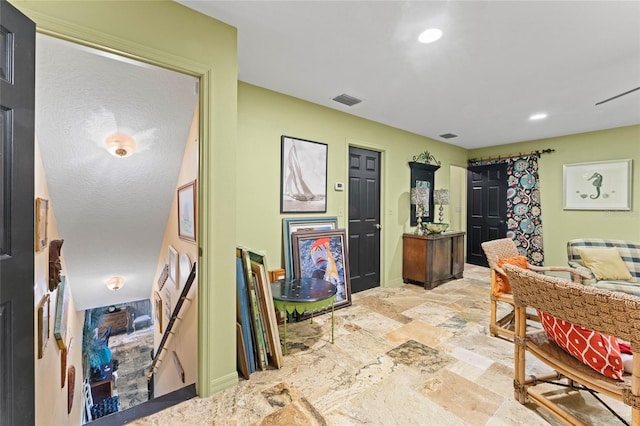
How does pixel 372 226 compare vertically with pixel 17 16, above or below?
below

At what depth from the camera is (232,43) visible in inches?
74.2

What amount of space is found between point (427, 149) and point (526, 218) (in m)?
2.27

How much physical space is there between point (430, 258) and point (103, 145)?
427 centimetres

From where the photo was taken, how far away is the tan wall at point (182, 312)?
2561mm

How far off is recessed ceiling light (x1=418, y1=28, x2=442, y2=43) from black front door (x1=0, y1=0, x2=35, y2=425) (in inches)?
86.3

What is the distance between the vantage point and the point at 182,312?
310cm

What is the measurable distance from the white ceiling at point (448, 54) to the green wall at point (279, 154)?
0.66 ft

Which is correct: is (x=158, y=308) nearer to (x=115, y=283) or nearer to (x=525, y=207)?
(x=115, y=283)

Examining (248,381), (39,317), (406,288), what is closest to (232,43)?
(39,317)

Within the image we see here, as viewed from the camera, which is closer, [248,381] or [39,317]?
[39,317]

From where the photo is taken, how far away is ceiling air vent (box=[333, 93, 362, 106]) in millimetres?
3107

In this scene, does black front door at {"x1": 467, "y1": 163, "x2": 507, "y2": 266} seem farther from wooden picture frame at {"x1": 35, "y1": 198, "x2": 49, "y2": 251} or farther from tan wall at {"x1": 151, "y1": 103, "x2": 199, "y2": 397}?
wooden picture frame at {"x1": 35, "y1": 198, "x2": 49, "y2": 251}

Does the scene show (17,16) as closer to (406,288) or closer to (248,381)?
(248,381)

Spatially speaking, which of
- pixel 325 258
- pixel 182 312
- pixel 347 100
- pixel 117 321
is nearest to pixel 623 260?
pixel 325 258
